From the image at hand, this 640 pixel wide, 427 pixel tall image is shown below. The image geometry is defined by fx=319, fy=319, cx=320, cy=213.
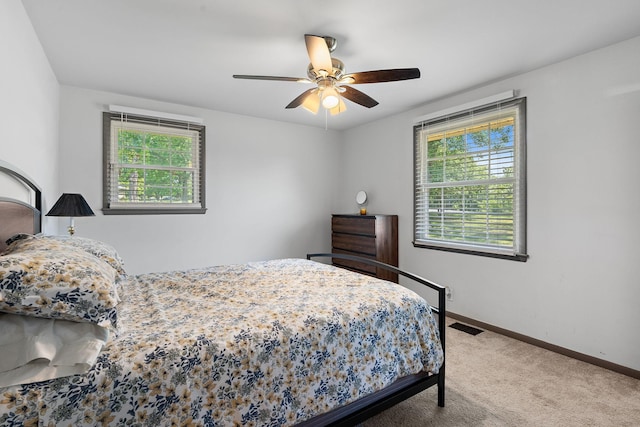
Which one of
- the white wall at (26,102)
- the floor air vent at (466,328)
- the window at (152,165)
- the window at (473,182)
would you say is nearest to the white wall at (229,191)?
the window at (152,165)

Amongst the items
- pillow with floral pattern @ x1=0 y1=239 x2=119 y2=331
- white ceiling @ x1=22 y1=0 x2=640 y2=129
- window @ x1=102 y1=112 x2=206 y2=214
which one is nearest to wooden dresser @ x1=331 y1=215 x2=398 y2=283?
white ceiling @ x1=22 y1=0 x2=640 y2=129

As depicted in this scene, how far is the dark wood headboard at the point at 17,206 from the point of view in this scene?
1714 mm

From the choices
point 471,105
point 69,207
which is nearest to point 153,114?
point 69,207

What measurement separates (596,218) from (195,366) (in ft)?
9.93

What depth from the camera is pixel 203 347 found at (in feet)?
4.02

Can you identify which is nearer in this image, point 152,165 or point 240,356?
point 240,356

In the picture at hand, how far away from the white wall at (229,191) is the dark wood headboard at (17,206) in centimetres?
108

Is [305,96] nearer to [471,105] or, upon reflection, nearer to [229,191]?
[471,105]

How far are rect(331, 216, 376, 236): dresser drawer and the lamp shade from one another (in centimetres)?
288

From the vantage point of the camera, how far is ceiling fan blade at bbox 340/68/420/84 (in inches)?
83.0

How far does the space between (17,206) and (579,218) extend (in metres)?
4.03

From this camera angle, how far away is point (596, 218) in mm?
2531

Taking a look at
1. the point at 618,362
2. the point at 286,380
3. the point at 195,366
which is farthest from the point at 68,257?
the point at 618,362

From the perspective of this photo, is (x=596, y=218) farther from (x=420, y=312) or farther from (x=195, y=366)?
(x=195, y=366)
